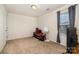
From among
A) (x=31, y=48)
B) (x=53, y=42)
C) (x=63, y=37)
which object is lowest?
(x=31, y=48)

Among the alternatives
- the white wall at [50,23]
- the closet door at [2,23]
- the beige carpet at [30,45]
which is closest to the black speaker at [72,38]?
the beige carpet at [30,45]

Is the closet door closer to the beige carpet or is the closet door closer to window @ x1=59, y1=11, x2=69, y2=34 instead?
the beige carpet

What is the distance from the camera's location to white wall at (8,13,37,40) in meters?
2.75

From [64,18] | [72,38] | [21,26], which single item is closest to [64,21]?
[64,18]

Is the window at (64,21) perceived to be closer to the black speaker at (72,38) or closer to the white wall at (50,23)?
the white wall at (50,23)

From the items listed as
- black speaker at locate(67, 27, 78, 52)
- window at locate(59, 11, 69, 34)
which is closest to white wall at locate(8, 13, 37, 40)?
window at locate(59, 11, 69, 34)

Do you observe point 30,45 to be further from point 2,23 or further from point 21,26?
point 2,23

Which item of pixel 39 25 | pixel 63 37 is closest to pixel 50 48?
pixel 63 37

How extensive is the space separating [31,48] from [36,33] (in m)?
0.54

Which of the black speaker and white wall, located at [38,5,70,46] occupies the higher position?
white wall, located at [38,5,70,46]

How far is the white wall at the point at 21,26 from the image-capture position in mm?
2750
